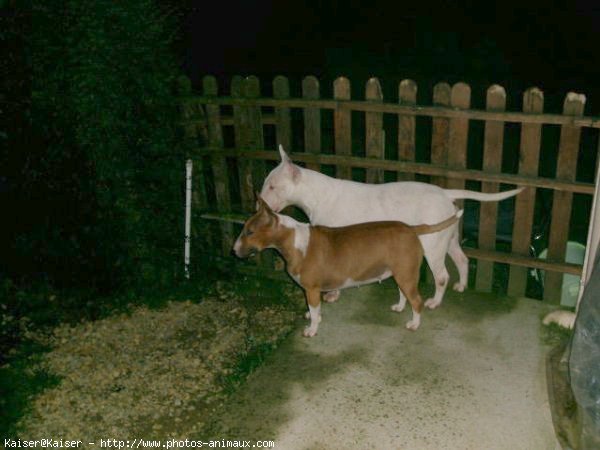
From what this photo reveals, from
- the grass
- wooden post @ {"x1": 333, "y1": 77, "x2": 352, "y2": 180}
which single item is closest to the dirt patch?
the grass

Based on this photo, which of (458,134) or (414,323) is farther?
(458,134)

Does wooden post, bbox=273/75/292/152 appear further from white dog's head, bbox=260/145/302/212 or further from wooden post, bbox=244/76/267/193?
white dog's head, bbox=260/145/302/212

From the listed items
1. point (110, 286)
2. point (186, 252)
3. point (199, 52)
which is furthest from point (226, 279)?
Result: point (199, 52)

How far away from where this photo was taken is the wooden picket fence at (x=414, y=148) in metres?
5.74

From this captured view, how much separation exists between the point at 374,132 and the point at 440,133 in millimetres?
656

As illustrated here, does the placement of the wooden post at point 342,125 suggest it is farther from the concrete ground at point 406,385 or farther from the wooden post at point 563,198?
the wooden post at point 563,198

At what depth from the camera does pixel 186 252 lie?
670cm

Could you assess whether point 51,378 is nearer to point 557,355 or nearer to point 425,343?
point 425,343

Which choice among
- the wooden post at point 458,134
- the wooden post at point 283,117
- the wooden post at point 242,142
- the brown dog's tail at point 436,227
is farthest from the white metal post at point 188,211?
the wooden post at point 458,134

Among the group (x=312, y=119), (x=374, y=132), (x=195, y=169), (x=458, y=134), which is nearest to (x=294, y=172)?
(x=312, y=119)

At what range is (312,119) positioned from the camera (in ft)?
21.3

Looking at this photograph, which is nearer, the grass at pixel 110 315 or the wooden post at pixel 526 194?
the grass at pixel 110 315

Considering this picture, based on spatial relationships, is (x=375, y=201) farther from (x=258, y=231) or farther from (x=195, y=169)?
(x=195, y=169)

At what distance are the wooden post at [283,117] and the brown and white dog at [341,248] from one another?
58.0 inches
